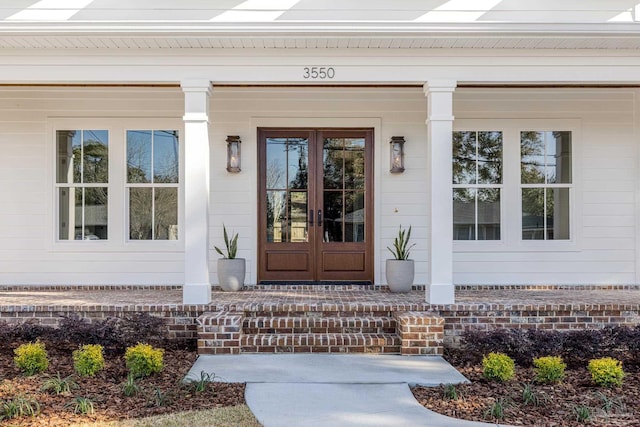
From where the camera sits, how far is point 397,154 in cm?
734

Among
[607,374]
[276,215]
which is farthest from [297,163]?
[607,374]

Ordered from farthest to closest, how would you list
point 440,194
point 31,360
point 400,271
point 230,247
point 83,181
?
point 83,181
point 230,247
point 400,271
point 440,194
point 31,360

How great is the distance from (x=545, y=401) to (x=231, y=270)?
420 centimetres

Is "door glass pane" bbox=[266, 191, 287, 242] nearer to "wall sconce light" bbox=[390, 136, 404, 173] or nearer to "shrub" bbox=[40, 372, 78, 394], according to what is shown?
"wall sconce light" bbox=[390, 136, 404, 173]

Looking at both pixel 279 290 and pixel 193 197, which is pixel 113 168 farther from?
pixel 279 290

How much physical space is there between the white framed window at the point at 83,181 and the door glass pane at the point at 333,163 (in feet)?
10.2

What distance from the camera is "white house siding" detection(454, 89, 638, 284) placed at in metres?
7.43

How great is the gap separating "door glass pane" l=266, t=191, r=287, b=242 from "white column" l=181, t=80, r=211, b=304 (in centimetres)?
169

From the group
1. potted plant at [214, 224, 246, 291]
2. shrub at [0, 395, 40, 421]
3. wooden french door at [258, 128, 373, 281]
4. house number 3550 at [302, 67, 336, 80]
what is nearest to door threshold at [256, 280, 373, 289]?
wooden french door at [258, 128, 373, 281]

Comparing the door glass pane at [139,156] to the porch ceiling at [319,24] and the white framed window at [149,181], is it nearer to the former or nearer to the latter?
the white framed window at [149,181]

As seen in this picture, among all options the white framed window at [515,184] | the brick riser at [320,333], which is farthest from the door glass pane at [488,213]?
the brick riser at [320,333]

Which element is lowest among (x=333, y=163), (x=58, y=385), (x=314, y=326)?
(x=58, y=385)

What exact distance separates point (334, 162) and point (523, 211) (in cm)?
280

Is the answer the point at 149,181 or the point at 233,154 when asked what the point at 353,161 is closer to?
the point at 233,154
